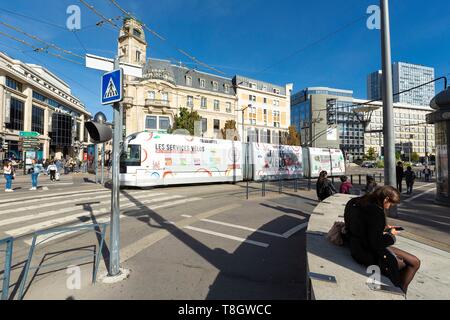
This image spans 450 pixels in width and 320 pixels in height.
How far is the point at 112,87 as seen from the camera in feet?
11.3

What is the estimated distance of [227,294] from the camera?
3.05 meters

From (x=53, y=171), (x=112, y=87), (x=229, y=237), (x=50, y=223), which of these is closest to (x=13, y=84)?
(x=53, y=171)

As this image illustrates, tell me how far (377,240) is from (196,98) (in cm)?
4022

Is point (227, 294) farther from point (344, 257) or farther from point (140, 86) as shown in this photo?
point (140, 86)

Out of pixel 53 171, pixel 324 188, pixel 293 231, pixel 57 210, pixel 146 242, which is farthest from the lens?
pixel 53 171

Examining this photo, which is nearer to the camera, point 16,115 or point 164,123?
point 16,115

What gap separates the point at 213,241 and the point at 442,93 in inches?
434

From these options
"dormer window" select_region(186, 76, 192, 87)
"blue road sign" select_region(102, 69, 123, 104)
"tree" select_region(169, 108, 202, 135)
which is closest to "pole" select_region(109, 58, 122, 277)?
"blue road sign" select_region(102, 69, 123, 104)

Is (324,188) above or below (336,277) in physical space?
above

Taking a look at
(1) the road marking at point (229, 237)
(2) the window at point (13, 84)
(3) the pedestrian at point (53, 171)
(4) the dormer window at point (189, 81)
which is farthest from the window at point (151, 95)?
(1) the road marking at point (229, 237)

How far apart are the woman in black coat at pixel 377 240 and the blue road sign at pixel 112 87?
11.5 ft

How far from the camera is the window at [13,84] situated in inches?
1336

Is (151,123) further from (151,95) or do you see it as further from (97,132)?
(97,132)

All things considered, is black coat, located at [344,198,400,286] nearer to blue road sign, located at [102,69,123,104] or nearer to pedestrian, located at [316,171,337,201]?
blue road sign, located at [102,69,123,104]
